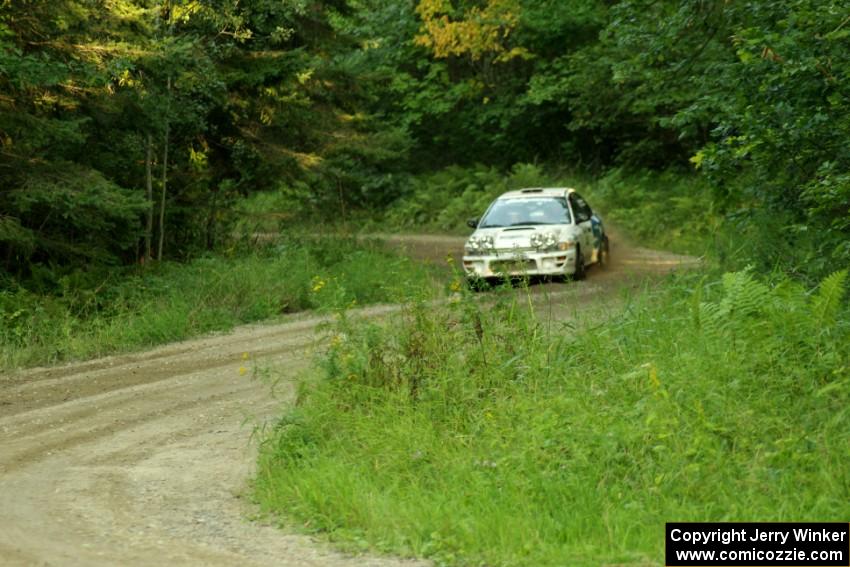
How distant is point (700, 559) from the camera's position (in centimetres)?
651

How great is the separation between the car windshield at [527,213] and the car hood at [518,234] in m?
0.43

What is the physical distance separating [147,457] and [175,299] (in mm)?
7145

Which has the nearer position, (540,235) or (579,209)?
(540,235)

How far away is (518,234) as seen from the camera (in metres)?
20.3

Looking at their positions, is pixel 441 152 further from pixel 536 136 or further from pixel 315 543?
pixel 315 543

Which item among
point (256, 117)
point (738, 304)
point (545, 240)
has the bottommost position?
point (545, 240)

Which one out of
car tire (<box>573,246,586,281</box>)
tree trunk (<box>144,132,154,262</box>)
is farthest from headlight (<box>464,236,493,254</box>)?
tree trunk (<box>144,132,154,262</box>)

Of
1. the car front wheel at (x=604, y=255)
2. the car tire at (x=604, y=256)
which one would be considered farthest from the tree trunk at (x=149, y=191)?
the car front wheel at (x=604, y=255)

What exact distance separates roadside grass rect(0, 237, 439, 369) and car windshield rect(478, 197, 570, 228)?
171 cm

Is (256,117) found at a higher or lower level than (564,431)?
higher

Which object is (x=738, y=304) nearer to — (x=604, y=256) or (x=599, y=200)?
(x=604, y=256)

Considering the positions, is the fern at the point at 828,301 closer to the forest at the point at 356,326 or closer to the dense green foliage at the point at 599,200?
the forest at the point at 356,326

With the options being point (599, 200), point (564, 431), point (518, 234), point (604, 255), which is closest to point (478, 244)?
point (518, 234)

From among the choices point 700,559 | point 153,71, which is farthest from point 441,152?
point 700,559
